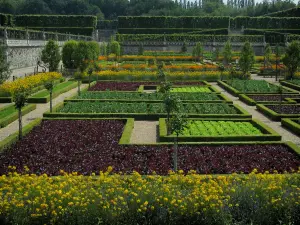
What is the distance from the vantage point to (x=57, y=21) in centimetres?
8288

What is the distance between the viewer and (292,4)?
110 m

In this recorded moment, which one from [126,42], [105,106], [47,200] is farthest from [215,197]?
[126,42]

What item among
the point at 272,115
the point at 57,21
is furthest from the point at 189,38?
the point at 272,115

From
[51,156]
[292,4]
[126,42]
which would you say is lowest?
[51,156]

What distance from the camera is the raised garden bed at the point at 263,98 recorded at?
70.7 feet

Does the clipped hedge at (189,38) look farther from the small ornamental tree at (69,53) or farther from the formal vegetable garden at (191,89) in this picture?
the formal vegetable garden at (191,89)

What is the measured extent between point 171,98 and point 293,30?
229ft

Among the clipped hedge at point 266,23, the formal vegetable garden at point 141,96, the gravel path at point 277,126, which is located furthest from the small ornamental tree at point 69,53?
the clipped hedge at point 266,23

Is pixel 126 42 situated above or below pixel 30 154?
above

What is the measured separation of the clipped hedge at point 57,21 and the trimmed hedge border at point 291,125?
70889 millimetres

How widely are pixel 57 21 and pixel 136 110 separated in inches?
2764

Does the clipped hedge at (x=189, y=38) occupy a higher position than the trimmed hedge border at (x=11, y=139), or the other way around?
the clipped hedge at (x=189, y=38)

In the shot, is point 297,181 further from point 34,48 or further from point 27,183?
point 34,48

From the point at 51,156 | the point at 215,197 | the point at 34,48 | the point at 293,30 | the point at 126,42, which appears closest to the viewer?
the point at 215,197
